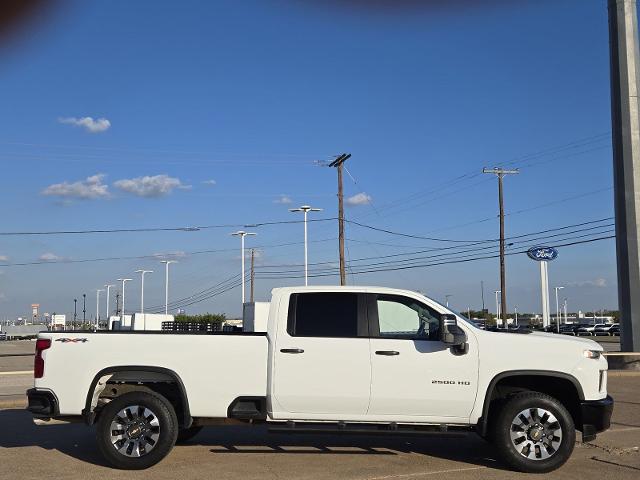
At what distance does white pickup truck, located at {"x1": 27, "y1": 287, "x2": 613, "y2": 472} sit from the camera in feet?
25.1

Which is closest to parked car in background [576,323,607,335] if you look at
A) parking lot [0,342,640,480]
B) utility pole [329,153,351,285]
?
utility pole [329,153,351,285]

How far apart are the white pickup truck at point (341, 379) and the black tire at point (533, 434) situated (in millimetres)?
11

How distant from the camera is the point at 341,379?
769 cm

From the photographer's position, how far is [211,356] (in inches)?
307

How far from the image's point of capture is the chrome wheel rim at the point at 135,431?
7715 mm

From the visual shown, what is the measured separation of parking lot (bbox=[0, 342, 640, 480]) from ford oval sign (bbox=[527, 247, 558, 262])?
5960cm

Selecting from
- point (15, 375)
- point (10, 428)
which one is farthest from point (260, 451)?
point (15, 375)

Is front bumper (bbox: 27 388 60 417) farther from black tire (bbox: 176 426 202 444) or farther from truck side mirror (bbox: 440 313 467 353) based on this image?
truck side mirror (bbox: 440 313 467 353)

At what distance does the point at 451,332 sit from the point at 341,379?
4.27 feet

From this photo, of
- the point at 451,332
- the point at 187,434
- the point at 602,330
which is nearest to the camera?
the point at 451,332

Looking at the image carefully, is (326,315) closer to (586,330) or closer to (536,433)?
(536,433)

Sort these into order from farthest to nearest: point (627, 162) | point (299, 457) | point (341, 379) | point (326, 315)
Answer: point (627, 162), point (299, 457), point (326, 315), point (341, 379)

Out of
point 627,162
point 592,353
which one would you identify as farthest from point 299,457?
point 627,162

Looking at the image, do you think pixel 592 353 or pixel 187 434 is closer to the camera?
pixel 592 353
